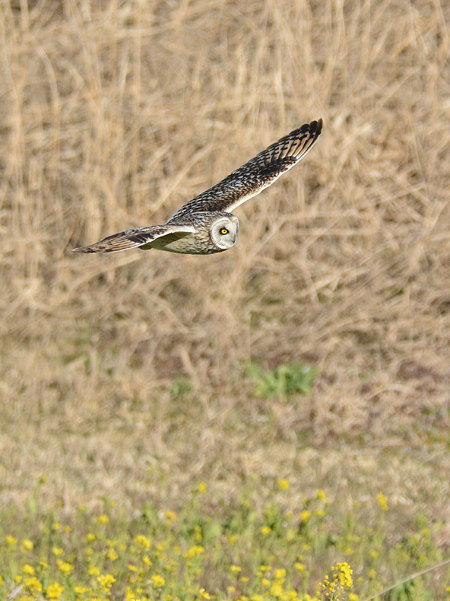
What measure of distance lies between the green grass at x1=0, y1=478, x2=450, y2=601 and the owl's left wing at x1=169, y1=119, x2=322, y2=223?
136 cm

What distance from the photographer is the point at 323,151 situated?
21.6 ft

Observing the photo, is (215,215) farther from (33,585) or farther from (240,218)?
(240,218)

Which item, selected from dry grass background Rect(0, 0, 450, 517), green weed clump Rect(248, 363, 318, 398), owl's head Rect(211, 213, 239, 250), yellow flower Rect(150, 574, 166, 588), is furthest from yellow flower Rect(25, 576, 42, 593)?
green weed clump Rect(248, 363, 318, 398)

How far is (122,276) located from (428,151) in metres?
2.57

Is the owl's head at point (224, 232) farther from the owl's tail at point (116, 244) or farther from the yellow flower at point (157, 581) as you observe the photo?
the yellow flower at point (157, 581)

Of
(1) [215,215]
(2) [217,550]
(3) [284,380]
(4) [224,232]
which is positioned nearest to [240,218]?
(3) [284,380]

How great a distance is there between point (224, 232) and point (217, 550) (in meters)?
1.99

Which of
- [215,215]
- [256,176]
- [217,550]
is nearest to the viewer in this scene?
[215,215]

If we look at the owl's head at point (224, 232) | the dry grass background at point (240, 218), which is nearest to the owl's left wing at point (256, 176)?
the owl's head at point (224, 232)

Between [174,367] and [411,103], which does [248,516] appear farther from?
[411,103]

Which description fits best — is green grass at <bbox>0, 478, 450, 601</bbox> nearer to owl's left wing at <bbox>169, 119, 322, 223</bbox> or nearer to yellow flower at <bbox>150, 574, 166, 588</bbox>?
yellow flower at <bbox>150, 574, 166, 588</bbox>

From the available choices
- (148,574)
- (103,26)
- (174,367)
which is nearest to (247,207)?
(174,367)

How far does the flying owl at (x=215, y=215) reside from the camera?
206 centimetres

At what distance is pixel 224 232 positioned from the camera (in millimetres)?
2359
